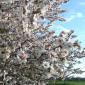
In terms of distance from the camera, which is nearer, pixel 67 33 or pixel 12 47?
pixel 12 47

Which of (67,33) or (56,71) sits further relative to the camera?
(67,33)

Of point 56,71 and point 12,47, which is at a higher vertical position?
point 12,47

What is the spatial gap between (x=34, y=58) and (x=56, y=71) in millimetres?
714

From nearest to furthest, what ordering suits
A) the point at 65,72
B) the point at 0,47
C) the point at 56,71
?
the point at 0,47, the point at 56,71, the point at 65,72

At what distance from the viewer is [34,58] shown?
28.5ft

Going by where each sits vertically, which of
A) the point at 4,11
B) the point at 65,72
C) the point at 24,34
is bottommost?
the point at 65,72

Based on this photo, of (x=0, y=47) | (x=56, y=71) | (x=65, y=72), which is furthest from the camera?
(x=65, y=72)

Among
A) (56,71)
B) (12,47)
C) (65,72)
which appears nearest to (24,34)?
(12,47)

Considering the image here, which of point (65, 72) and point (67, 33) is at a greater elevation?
point (67, 33)

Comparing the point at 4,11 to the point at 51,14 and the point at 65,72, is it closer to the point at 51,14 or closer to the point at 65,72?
the point at 51,14

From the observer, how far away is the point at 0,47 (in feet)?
26.8

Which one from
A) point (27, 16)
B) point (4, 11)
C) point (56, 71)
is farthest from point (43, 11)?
point (56, 71)

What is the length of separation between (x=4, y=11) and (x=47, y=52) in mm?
1405

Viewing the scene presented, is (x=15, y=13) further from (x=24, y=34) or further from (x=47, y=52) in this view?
(x=47, y=52)
